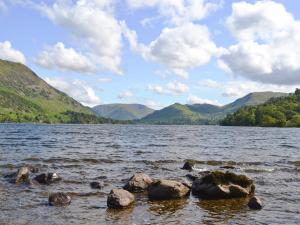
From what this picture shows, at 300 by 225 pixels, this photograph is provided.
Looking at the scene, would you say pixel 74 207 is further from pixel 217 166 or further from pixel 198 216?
pixel 217 166

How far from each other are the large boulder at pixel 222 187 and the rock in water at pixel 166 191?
130 centimetres

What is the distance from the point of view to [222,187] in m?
23.9

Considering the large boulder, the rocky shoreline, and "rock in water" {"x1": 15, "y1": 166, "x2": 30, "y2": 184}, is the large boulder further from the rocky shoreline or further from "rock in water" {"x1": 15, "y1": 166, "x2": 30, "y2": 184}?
"rock in water" {"x1": 15, "y1": 166, "x2": 30, "y2": 184}

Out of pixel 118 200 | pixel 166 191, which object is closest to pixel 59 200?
pixel 118 200

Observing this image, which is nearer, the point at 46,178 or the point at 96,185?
the point at 96,185

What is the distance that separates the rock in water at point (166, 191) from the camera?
23.2m

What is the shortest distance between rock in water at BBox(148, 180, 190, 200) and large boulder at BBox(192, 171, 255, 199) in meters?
1.30

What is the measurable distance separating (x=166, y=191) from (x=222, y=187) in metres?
3.63

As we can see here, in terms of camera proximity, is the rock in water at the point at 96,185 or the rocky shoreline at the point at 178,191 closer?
the rocky shoreline at the point at 178,191

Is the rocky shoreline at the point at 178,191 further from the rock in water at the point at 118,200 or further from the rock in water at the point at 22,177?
the rock in water at the point at 22,177

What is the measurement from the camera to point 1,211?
64.7 feet

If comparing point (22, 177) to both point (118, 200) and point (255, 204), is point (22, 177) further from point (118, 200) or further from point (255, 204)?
point (255, 204)

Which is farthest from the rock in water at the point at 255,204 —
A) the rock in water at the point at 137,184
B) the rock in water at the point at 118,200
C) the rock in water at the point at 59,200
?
the rock in water at the point at 59,200

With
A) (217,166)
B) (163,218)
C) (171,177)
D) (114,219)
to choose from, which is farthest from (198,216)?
(217,166)
